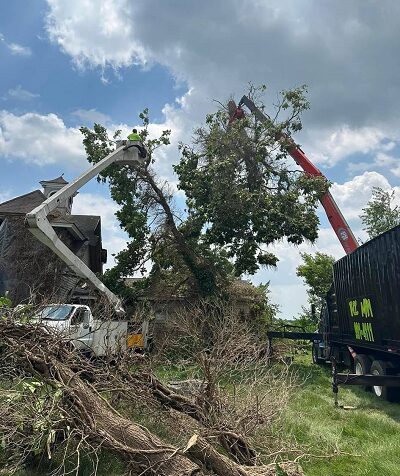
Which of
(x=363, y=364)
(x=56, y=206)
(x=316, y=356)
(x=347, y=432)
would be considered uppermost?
(x=56, y=206)

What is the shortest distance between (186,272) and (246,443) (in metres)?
13.9

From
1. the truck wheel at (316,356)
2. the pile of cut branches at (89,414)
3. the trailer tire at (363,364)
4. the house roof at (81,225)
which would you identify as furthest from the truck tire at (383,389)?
the house roof at (81,225)

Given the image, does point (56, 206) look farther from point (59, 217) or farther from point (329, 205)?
point (329, 205)

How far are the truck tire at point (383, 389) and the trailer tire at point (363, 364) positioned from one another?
362 millimetres

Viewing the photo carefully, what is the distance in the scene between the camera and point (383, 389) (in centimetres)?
1002

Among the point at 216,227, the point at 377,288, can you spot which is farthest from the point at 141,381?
the point at 216,227

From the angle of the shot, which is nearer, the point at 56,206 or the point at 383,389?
the point at 383,389

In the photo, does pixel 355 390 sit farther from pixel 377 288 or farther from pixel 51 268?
pixel 51 268

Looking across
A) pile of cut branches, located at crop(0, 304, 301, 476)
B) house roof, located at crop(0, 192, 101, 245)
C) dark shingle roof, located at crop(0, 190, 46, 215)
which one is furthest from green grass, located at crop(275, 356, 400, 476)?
dark shingle roof, located at crop(0, 190, 46, 215)

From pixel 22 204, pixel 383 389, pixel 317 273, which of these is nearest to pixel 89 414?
pixel 383 389

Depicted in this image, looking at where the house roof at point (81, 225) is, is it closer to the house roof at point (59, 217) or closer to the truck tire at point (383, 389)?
the house roof at point (59, 217)

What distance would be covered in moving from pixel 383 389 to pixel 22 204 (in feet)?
58.2

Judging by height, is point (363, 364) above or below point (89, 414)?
above

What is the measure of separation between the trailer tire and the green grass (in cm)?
96
